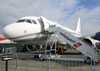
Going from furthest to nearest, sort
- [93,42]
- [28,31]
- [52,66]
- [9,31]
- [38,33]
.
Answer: [93,42]
[38,33]
[28,31]
[9,31]
[52,66]

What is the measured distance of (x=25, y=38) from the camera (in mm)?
Answer: 10820

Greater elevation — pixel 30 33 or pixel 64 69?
pixel 30 33

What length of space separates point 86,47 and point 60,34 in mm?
2381

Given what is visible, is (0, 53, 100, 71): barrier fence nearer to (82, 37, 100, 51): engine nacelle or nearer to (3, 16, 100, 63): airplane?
(3, 16, 100, 63): airplane

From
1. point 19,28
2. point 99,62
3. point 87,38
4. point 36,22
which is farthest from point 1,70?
point 87,38

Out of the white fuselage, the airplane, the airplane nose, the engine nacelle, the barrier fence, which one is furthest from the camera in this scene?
the engine nacelle

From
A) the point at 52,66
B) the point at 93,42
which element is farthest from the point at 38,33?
the point at 93,42

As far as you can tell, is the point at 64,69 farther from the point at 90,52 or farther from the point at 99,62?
the point at 90,52

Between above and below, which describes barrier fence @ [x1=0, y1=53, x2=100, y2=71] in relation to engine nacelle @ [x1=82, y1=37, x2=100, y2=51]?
below

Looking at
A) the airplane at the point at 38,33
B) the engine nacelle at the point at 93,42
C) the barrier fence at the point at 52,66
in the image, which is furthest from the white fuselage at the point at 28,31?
the engine nacelle at the point at 93,42

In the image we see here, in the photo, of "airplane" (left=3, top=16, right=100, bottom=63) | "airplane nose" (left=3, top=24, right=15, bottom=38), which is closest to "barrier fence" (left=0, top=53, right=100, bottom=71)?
"airplane" (left=3, top=16, right=100, bottom=63)

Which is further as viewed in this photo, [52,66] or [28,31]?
[28,31]

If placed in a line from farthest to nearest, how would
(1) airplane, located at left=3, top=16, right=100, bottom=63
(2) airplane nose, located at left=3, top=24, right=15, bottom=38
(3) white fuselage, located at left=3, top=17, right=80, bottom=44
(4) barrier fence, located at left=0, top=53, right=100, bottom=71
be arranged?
(3) white fuselage, located at left=3, top=17, right=80, bottom=44 < (2) airplane nose, located at left=3, top=24, right=15, bottom=38 < (1) airplane, located at left=3, top=16, right=100, bottom=63 < (4) barrier fence, located at left=0, top=53, right=100, bottom=71

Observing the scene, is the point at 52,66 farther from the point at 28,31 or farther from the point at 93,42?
the point at 93,42
